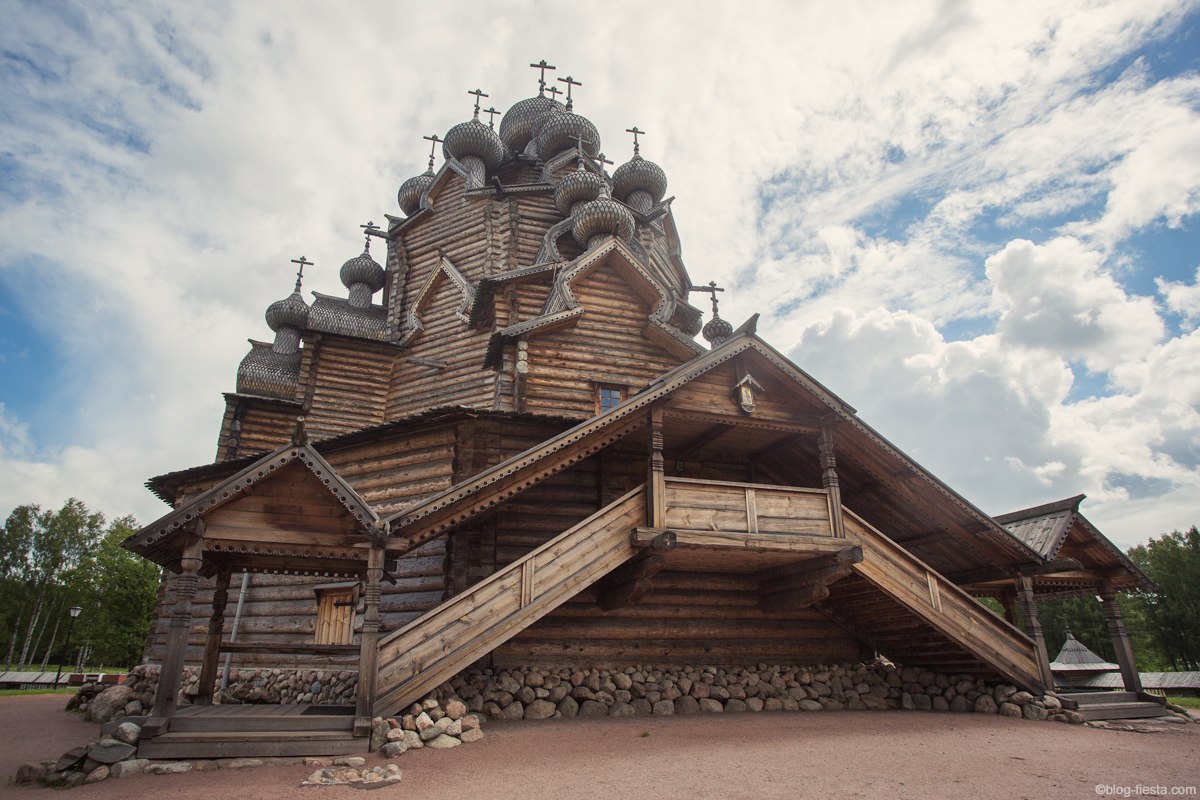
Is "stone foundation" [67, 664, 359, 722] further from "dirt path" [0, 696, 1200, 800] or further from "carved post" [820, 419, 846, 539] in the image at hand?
"carved post" [820, 419, 846, 539]

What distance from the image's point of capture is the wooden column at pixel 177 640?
745cm

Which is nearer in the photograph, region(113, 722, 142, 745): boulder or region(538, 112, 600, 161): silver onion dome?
region(113, 722, 142, 745): boulder

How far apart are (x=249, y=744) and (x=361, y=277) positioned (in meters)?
20.9

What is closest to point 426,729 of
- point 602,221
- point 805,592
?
point 805,592

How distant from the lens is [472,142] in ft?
79.9

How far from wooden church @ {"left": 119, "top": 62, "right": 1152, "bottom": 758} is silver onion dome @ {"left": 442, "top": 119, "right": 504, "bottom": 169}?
7520 mm

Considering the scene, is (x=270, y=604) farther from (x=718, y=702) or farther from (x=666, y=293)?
(x=666, y=293)

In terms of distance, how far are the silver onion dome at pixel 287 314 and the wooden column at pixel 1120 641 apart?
23.9 metres

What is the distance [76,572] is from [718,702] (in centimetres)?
4542

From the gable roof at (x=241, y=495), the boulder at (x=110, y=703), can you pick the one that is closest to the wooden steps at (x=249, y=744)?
the gable roof at (x=241, y=495)

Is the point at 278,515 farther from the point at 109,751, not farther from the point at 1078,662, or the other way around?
the point at 1078,662

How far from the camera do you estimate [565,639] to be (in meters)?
11.7

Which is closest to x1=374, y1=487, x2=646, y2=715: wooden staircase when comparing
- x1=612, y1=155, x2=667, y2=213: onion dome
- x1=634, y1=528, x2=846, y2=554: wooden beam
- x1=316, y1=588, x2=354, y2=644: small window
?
x1=634, y1=528, x2=846, y2=554: wooden beam

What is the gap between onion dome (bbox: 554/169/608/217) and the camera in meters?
20.9
